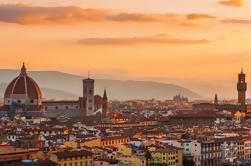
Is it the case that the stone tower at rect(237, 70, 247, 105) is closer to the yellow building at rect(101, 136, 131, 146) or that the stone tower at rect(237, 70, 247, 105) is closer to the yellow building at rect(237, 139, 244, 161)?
the yellow building at rect(237, 139, 244, 161)

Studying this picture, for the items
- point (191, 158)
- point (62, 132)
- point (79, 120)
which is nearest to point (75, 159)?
point (191, 158)

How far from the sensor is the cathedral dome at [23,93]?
135250 millimetres

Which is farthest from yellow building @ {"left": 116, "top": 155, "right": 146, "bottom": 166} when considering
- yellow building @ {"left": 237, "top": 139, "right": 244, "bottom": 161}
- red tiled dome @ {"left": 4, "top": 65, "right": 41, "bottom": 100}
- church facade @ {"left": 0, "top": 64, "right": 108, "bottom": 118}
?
red tiled dome @ {"left": 4, "top": 65, "right": 41, "bottom": 100}

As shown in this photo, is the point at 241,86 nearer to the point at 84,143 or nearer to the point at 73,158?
the point at 84,143

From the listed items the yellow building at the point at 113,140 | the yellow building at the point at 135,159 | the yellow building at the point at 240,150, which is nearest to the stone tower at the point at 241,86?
the yellow building at the point at 240,150

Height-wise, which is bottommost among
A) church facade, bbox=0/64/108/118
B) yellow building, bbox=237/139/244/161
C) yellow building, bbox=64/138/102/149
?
yellow building, bbox=237/139/244/161

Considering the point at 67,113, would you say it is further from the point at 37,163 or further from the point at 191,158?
the point at 37,163

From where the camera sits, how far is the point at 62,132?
83.4 metres

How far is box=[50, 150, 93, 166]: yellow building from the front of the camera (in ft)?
177

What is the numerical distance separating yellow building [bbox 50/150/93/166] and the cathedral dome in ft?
263

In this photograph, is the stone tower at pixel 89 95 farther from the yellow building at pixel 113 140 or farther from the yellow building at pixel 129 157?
the yellow building at pixel 129 157

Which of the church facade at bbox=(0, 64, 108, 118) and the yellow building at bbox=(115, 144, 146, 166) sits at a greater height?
the church facade at bbox=(0, 64, 108, 118)

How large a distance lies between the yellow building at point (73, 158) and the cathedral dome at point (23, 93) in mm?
80226

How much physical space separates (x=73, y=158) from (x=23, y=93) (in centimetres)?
8193
